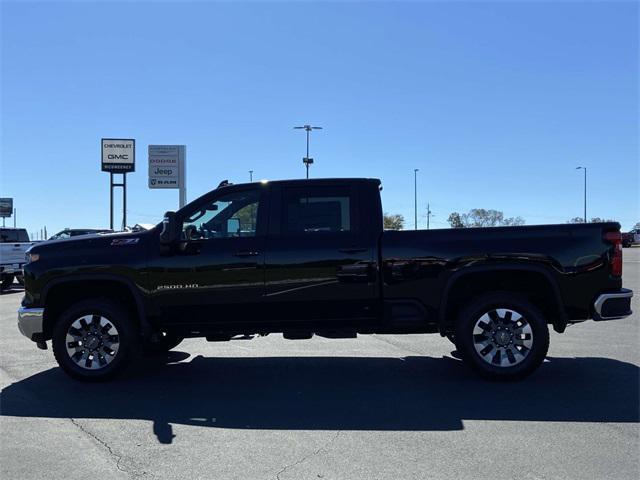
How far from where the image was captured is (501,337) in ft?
19.1

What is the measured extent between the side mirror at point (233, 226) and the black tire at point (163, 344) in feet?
5.10

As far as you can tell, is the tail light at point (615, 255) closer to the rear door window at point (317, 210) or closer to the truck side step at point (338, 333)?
the rear door window at point (317, 210)

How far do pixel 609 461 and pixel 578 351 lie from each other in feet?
12.4

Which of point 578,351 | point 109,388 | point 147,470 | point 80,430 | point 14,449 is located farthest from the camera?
point 578,351

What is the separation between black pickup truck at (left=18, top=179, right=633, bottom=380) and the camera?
18.9 feet

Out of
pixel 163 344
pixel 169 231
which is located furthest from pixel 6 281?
pixel 169 231

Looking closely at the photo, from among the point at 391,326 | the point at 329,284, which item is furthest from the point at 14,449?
the point at 391,326

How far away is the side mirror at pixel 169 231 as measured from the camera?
5824 millimetres

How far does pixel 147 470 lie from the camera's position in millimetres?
3736

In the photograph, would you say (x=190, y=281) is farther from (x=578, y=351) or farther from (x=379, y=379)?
(x=578, y=351)

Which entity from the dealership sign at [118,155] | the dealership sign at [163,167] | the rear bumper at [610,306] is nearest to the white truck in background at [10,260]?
the dealership sign at [163,167]

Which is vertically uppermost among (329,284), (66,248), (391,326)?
(66,248)

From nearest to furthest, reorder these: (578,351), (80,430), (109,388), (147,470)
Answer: (147,470) → (80,430) → (109,388) → (578,351)

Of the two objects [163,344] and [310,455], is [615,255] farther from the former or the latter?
[163,344]
